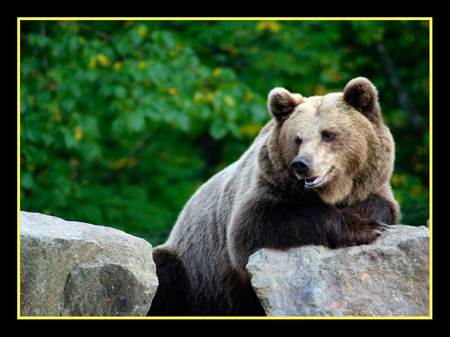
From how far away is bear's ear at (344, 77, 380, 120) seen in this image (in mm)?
6867

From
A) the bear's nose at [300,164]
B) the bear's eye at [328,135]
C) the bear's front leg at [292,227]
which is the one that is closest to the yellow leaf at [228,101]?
the bear's front leg at [292,227]

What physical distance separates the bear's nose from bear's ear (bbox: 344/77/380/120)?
0.86m

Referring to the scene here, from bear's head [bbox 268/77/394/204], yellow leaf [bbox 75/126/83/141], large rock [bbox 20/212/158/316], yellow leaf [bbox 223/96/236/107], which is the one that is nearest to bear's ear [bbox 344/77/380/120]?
bear's head [bbox 268/77/394/204]

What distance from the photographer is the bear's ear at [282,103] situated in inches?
277

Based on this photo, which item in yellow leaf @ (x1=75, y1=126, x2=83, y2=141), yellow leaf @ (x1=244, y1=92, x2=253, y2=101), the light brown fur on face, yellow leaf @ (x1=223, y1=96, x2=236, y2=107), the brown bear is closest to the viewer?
the brown bear

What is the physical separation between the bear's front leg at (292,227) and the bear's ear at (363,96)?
878 mm

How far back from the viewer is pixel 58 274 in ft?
19.8

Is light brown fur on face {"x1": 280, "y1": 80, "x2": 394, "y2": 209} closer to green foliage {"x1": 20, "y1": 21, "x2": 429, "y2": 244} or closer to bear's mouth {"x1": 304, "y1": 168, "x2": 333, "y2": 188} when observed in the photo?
bear's mouth {"x1": 304, "y1": 168, "x2": 333, "y2": 188}

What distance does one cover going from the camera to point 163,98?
13352 millimetres

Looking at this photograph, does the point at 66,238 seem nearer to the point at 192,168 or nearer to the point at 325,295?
the point at 325,295

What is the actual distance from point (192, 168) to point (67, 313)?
10728mm

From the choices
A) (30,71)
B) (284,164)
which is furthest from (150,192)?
(284,164)

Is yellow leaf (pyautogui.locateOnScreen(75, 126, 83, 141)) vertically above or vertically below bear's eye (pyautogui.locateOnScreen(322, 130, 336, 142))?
above

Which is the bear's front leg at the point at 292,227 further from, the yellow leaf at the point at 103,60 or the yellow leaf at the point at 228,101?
the yellow leaf at the point at 103,60
